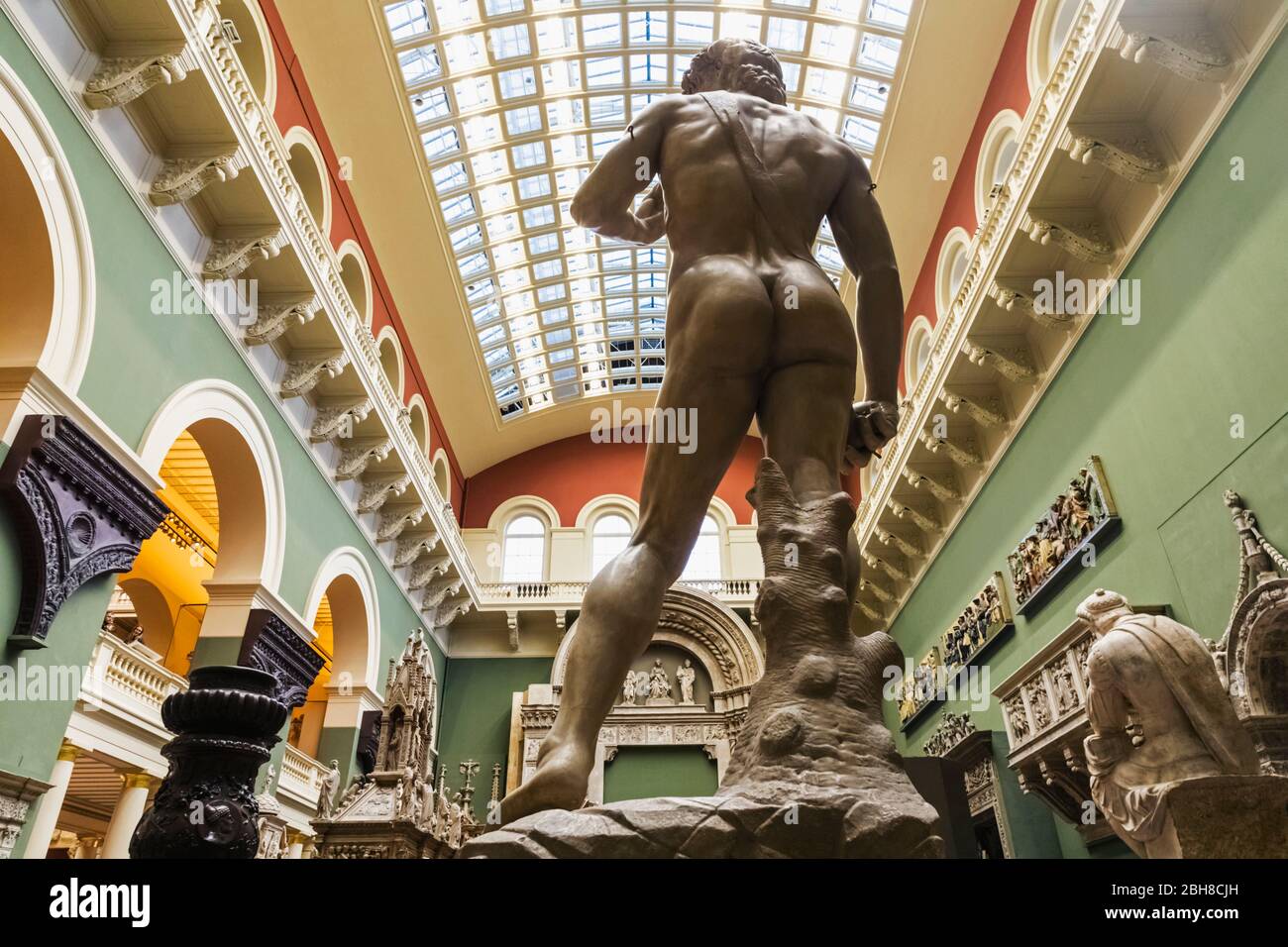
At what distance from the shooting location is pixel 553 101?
1794 cm

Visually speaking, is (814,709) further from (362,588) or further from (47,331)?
(362,588)

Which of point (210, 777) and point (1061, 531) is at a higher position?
point (1061, 531)

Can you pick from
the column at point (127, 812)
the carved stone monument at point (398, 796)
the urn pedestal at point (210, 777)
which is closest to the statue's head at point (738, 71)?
the urn pedestal at point (210, 777)

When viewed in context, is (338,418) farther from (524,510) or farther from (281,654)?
(524,510)

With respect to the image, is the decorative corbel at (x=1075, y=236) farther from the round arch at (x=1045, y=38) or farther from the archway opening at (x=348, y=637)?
the archway opening at (x=348, y=637)

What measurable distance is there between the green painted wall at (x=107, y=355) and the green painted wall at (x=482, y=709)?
10573 millimetres

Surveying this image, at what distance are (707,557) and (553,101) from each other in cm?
1199

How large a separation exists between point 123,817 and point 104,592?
3.51 meters

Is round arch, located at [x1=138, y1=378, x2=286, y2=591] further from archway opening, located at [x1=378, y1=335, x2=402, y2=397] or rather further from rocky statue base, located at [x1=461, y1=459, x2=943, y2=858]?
rocky statue base, located at [x1=461, y1=459, x2=943, y2=858]

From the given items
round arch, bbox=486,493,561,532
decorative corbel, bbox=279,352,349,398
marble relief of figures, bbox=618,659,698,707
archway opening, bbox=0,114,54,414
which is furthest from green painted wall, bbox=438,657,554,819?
archway opening, bbox=0,114,54,414

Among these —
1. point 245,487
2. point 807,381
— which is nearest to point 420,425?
point 245,487

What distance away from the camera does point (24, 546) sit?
23.1ft

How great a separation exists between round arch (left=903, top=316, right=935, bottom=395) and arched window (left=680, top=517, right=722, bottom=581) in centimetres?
785

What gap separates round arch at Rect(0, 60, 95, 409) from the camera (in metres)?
7.07
